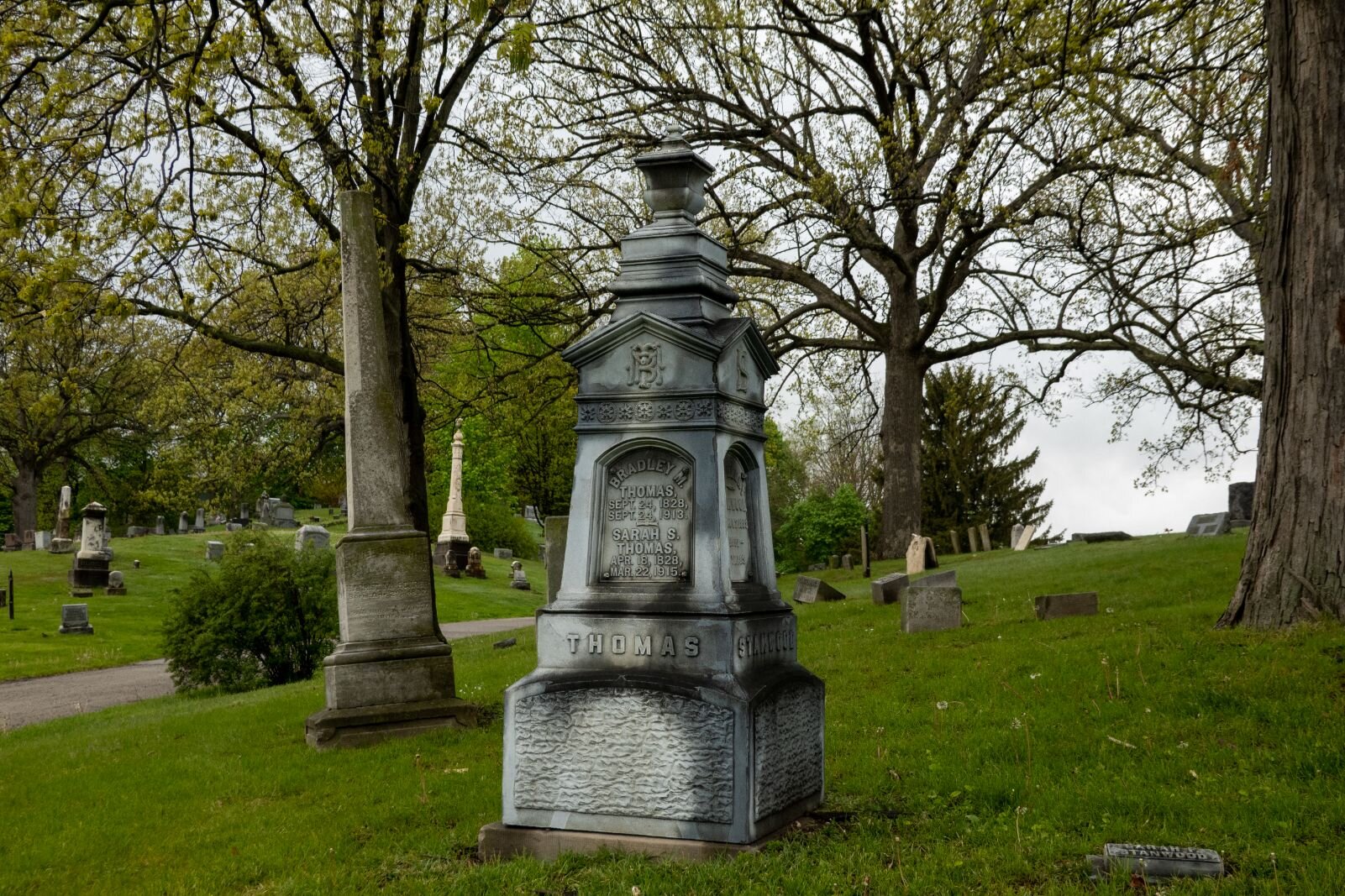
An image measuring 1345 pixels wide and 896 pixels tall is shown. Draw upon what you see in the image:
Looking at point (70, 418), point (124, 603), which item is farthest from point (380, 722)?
point (70, 418)

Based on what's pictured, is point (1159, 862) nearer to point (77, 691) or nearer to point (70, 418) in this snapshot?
point (77, 691)

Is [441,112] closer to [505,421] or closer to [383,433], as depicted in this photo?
[383,433]

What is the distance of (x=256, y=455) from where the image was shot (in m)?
24.5

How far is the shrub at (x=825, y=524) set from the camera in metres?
35.3

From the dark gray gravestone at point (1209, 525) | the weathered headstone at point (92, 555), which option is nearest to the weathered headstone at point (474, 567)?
the weathered headstone at point (92, 555)

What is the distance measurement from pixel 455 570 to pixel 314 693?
2573 centimetres

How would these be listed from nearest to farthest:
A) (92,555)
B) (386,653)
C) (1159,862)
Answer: (1159,862)
(386,653)
(92,555)

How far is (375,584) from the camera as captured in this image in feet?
32.4

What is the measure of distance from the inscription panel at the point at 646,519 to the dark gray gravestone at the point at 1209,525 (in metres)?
18.9

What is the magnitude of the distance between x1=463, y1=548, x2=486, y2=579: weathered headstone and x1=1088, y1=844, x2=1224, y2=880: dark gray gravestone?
34485 millimetres

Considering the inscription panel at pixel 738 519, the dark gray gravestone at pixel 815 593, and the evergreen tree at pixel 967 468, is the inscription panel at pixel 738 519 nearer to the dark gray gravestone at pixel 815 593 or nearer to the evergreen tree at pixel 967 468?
the dark gray gravestone at pixel 815 593

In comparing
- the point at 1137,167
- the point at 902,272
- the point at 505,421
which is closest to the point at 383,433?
the point at 505,421

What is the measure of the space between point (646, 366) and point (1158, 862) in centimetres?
344

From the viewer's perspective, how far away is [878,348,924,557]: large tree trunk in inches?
883
